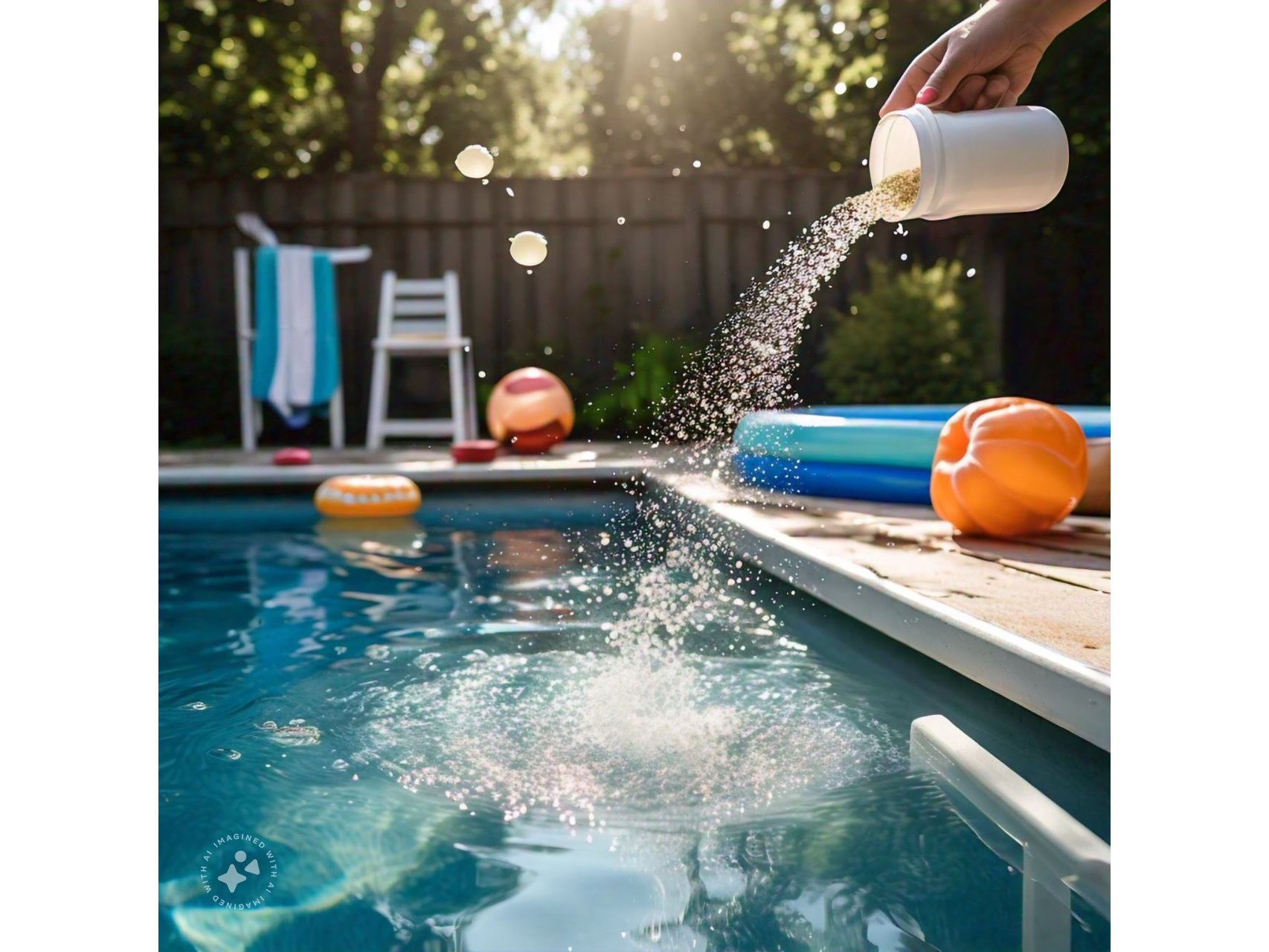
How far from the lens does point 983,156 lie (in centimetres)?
200

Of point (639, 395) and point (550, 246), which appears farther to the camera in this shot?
point (550, 246)

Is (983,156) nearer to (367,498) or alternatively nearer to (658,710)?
(658,710)

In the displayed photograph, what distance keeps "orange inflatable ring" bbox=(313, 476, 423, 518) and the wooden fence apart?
8.85 feet

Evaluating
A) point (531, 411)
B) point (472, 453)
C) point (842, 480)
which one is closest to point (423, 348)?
point (531, 411)

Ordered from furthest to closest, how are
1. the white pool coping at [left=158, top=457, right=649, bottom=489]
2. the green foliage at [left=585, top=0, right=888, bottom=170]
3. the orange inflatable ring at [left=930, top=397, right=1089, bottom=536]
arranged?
the green foliage at [left=585, top=0, right=888, bottom=170] → the white pool coping at [left=158, top=457, right=649, bottom=489] → the orange inflatable ring at [left=930, top=397, right=1089, bottom=536]

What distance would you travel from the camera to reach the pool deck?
71.6 inches

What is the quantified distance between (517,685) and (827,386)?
5.01 metres

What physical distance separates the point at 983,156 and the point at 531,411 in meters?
4.34

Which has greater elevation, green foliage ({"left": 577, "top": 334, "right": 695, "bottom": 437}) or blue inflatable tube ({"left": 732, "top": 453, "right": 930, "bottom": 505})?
green foliage ({"left": 577, "top": 334, "right": 695, "bottom": 437})

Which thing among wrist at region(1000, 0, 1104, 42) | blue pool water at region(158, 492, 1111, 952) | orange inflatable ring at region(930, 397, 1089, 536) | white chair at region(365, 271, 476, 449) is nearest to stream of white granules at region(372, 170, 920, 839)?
blue pool water at region(158, 492, 1111, 952)

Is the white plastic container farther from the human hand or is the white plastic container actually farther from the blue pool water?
the blue pool water

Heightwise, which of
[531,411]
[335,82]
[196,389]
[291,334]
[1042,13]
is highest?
[335,82]

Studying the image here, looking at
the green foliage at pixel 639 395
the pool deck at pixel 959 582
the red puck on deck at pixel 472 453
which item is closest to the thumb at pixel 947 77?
the pool deck at pixel 959 582
